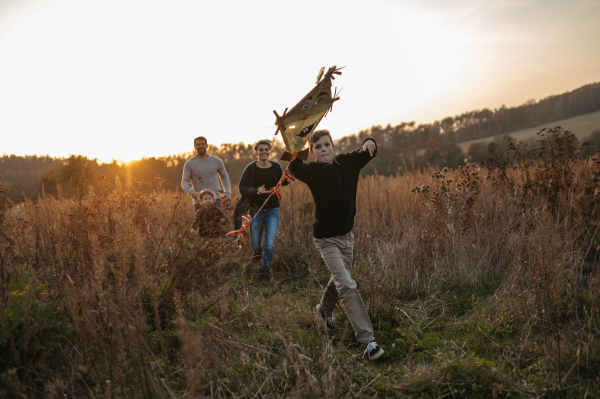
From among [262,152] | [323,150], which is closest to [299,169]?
[323,150]

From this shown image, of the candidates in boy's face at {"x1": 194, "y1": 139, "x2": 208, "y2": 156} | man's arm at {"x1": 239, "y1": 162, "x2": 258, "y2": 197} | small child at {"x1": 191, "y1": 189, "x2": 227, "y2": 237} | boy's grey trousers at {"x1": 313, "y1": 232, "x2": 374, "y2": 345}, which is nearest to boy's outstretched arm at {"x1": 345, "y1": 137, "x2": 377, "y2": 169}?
boy's grey trousers at {"x1": 313, "y1": 232, "x2": 374, "y2": 345}

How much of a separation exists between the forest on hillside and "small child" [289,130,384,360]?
1820 centimetres

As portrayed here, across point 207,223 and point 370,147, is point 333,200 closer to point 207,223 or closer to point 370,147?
point 370,147

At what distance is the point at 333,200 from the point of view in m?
2.96

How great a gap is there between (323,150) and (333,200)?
17.6 inches

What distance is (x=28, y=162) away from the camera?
3453cm

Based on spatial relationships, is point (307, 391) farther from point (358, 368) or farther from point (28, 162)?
point (28, 162)

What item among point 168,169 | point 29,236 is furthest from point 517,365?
point 168,169

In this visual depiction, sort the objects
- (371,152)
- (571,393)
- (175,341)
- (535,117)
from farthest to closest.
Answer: (535,117) < (371,152) < (175,341) < (571,393)

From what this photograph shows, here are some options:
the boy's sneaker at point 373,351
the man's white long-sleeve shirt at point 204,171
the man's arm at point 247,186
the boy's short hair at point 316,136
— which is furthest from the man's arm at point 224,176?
Answer: the boy's sneaker at point 373,351

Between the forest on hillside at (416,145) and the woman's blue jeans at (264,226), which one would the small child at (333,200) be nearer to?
the woman's blue jeans at (264,226)

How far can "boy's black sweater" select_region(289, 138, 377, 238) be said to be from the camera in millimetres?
2920

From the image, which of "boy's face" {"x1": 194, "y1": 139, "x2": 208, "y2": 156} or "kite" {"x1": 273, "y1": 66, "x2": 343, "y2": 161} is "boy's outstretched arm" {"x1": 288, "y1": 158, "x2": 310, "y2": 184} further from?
"boy's face" {"x1": 194, "y1": 139, "x2": 208, "y2": 156}

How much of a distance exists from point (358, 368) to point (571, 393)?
1.27 metres
